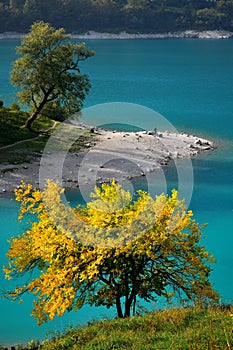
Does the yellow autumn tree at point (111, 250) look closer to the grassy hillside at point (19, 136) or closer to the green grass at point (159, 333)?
the green grass at point (159, 333)

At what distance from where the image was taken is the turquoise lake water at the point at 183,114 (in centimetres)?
2270

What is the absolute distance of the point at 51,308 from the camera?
1677 centimetres

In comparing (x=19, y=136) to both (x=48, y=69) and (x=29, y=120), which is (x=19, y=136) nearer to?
(x=29, y=120)

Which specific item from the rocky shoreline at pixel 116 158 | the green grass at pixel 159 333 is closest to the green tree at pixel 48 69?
the rocky shoreline at pixel 116 158

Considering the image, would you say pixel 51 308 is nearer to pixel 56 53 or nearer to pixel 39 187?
pixel 39 187

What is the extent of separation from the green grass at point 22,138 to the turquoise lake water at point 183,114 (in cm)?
767

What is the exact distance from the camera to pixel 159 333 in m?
12.8

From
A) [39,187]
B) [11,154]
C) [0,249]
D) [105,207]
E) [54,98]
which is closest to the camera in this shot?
[105,207]

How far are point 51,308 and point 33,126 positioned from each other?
32500 millimetres

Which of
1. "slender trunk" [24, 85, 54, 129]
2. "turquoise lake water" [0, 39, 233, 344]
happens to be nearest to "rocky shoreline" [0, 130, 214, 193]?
"turquoise lake water" [0, 39, 233, 344]

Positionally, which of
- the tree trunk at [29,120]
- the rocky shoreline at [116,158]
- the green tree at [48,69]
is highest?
the green tree at [48,69]

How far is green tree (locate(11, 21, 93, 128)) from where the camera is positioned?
4366cm

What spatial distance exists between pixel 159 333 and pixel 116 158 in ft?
100

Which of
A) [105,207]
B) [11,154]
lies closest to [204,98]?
[11,154]
